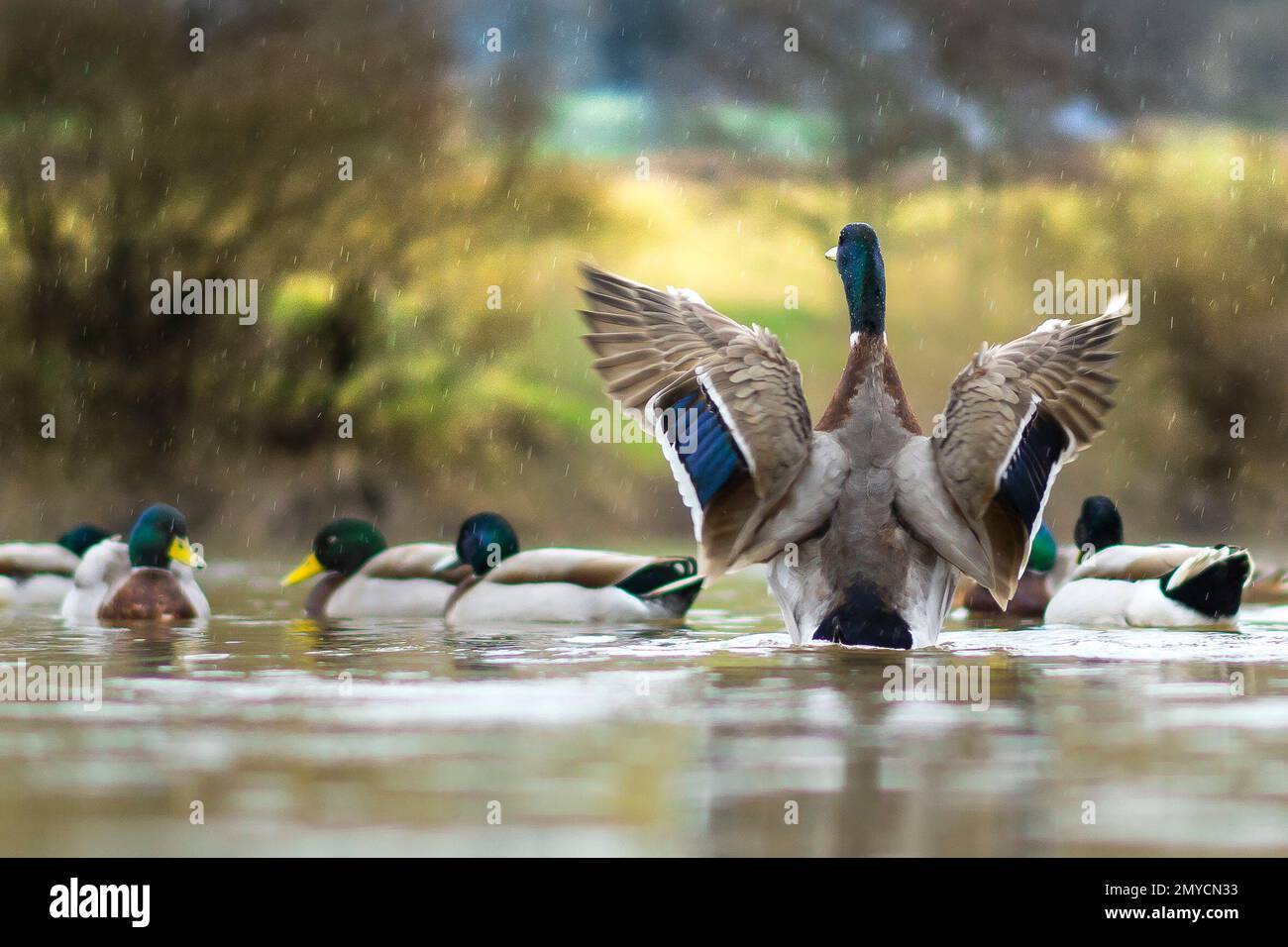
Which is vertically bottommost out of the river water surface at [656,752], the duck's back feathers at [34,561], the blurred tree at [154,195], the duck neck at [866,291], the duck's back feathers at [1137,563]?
the river water surface at [656,752]

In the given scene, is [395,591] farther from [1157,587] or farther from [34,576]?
[1157,587]

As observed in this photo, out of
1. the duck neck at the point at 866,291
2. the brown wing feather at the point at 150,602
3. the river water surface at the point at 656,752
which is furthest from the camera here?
the brown wing feather at the point at 150,602

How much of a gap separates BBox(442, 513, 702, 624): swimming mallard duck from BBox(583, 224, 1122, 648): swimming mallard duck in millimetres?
2503

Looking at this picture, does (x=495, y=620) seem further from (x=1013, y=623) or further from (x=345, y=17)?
(x=345, y=17)

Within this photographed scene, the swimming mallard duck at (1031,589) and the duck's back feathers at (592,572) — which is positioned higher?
the duck's back feathers at (592,572)

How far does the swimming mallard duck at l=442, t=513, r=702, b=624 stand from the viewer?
11.1 meters

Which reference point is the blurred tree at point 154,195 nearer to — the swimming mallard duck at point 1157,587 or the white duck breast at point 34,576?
the white duck breast at point 34,576

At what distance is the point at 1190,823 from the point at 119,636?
6.85 metres

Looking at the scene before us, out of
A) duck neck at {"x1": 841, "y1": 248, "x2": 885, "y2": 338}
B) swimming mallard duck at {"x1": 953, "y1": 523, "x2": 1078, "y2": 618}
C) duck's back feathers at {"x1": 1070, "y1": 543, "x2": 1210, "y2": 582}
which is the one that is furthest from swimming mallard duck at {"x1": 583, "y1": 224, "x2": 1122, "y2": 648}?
swimming mallard duck at {"x1": 953, "y1": 523, "x2": 1078, "y2": 618}

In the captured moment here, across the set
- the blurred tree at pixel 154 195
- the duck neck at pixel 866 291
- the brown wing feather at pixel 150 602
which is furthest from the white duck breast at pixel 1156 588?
the blurred tree at pixel 154 195

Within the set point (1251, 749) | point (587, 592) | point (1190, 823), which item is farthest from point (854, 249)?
point (1190, 823)

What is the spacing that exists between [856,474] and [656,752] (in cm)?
298

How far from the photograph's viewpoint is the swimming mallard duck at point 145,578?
11.4 meters

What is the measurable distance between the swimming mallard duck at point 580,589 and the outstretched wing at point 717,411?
8.06ft
